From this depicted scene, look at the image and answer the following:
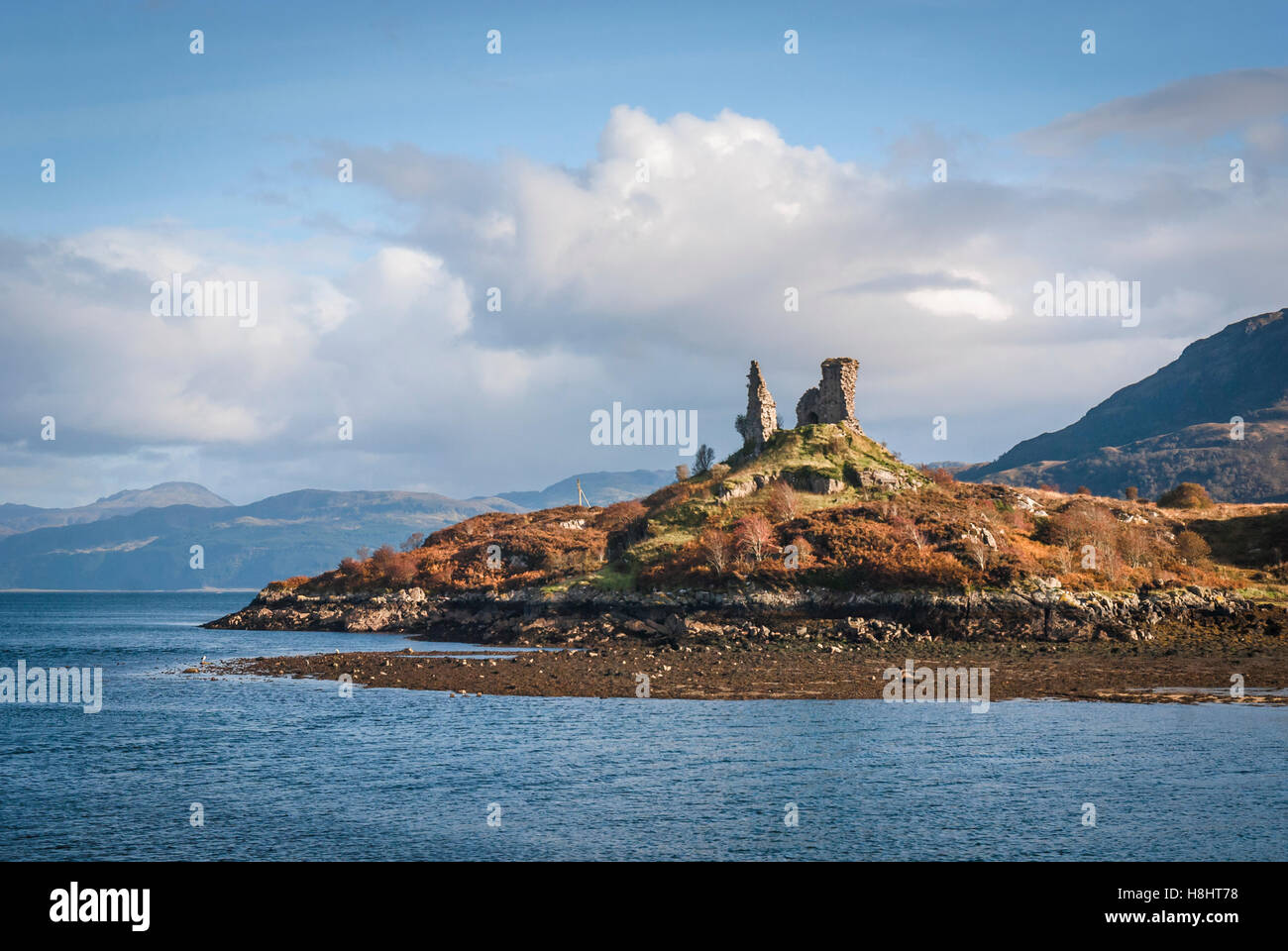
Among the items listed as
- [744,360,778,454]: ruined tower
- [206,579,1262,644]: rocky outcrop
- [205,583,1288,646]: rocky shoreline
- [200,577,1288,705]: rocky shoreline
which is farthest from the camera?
[744,360,778,454]: ruined tower

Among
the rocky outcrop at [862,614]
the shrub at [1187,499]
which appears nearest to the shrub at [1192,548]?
the rocky outcrop at [862,614]

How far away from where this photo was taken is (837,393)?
364ft

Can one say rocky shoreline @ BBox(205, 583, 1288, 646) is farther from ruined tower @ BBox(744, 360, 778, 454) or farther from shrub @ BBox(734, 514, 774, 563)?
A: ruined tower @ BBox(744, 360, 778, 454)

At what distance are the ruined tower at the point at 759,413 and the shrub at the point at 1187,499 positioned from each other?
152ft

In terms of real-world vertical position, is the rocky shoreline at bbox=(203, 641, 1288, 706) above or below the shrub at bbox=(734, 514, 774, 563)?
below

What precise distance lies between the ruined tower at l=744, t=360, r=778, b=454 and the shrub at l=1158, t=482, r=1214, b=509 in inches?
1829

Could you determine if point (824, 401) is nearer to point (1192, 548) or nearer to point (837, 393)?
point (837, 393)

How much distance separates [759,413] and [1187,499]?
50692mm

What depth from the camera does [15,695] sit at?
2047 inches

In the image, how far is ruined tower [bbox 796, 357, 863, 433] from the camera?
11094cm

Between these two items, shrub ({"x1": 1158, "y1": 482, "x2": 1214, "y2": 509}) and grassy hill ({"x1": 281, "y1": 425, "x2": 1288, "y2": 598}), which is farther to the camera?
shrub ({"x1": 1158, "y1": 482, "x2": 1214, "y2": 509})

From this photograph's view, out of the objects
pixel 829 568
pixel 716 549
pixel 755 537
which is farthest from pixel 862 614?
pixel 716 549

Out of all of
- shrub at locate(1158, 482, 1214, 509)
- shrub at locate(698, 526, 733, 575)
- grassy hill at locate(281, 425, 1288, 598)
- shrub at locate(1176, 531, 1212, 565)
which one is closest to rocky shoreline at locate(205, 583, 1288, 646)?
grassy hill at locate(281, 425, 1288, 598)
